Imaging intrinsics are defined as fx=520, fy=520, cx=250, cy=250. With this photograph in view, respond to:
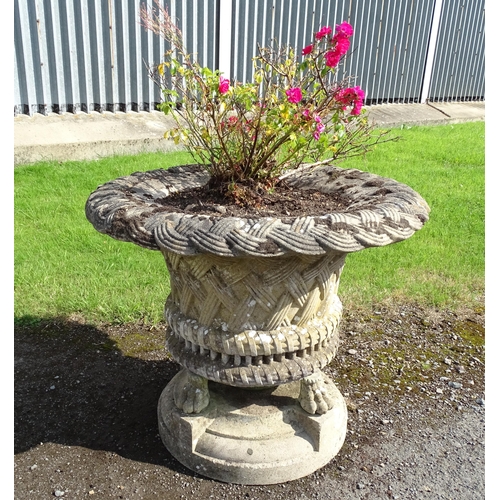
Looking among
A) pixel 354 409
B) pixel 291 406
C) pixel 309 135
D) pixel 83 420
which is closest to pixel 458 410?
pixel 354 409

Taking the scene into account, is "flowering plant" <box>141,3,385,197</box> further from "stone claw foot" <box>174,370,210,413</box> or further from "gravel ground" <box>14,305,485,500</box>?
"gravel ground" <box>14,305,485,500</box>

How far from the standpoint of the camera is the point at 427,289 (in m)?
3.70

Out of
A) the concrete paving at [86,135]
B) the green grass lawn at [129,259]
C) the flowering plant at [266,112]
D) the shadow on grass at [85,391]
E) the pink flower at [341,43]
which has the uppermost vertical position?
the pink flower at [341,43]

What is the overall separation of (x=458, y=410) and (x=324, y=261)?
4.28ft

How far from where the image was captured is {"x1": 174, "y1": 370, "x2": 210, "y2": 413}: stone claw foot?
2184mm

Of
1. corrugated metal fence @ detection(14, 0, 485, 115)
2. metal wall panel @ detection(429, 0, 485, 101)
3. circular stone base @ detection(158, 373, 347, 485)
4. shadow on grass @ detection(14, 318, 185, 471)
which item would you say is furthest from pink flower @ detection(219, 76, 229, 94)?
metal wall panel @ detection(429, 0, 485, 101)

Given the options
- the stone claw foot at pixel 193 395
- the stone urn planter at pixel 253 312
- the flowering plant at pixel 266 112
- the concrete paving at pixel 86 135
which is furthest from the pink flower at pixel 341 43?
the concrete paving at pixel 86 135

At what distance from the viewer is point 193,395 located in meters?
2.19

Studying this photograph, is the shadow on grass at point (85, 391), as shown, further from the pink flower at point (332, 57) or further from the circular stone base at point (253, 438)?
the pink flower at point (332, 57)

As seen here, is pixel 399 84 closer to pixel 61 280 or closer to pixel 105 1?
pixel 105 1

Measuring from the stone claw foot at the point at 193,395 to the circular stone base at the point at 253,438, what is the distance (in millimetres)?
37

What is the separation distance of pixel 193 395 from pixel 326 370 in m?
0.94

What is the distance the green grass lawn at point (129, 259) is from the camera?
340cm

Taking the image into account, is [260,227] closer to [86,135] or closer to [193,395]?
[193,395]
